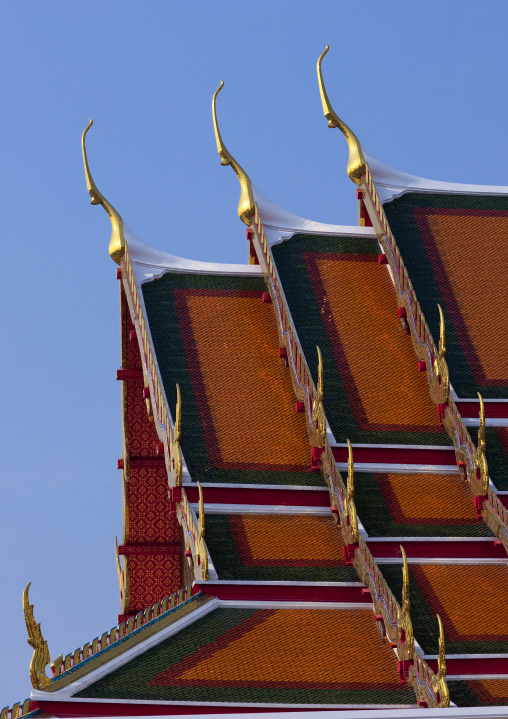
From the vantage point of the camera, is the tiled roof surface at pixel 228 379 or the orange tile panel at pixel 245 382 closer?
the tiled roof surface at pixel 228 379

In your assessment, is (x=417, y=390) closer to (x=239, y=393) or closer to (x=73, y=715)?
(x=239, y=393)

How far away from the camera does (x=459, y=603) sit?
815 inches

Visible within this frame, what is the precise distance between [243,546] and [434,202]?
8.25 meters

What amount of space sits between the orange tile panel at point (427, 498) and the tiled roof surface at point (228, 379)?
3.38 feet

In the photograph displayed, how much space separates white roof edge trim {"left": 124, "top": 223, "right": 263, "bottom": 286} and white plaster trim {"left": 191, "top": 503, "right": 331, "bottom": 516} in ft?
15.8

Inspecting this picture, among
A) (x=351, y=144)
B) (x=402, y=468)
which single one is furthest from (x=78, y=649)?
(x=351, y=144)

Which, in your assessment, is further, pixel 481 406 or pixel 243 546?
pixel 481 406

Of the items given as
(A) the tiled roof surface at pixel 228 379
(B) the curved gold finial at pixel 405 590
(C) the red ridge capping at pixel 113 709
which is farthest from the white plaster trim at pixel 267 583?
(C) the red ridge capping at pixel 113 709

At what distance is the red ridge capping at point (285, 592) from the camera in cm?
2069

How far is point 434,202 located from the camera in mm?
27422

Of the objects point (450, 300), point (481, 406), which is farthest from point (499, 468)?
point (450, 300)

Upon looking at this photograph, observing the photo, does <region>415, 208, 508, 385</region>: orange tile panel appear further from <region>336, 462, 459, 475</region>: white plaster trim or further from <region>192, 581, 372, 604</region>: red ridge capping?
<region>192, 581, 372, 604</region>: red ridge capping

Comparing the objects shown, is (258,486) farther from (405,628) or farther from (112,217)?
(112,217)

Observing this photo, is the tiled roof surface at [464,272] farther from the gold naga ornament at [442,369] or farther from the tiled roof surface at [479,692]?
the tiled roof surface at [479,692]
